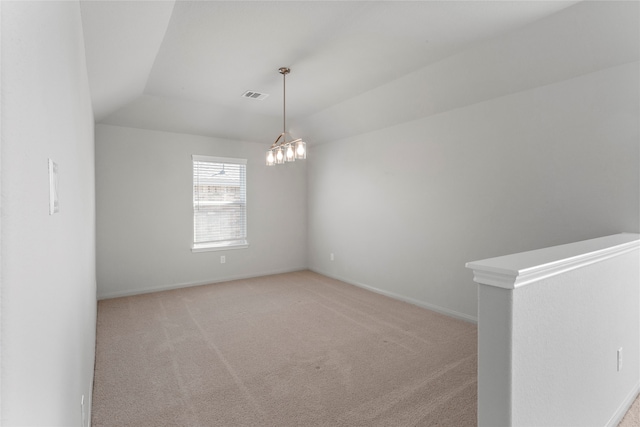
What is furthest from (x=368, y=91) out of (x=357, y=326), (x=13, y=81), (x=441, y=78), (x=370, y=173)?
Result: (x=13, y=81)

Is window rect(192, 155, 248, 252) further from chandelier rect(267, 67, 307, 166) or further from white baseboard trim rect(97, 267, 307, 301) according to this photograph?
chandelier rect(267, 67, 307, 166)

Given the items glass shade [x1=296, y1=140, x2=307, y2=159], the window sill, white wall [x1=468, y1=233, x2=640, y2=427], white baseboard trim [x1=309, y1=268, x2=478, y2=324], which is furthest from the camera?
the window sill

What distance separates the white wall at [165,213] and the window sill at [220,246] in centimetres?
8

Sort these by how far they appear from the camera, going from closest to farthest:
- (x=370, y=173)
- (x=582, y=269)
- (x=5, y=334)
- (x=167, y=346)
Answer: (x=5, y=334) → (x=582, y=269) → (x=167, y=346) → (x=370, y=173)

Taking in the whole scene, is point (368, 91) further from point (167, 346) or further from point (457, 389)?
point (167, 346)

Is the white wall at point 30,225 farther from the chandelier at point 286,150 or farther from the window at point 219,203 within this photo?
the window at point 219,203

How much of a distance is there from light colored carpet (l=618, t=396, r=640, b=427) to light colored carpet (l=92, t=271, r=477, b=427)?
35.2 inches

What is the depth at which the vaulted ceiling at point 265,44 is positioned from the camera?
241cm

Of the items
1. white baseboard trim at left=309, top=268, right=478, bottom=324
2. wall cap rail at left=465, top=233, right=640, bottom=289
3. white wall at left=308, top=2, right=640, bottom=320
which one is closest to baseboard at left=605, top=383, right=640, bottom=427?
wall cap rail at left=465, top=233, right=640, bottom=289

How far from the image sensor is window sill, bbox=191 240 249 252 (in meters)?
5.53

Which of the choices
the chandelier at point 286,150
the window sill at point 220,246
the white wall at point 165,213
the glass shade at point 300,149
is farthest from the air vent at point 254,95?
the window sill at point 220,246

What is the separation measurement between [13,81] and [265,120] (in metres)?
5.17

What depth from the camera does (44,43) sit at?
2.53 ft

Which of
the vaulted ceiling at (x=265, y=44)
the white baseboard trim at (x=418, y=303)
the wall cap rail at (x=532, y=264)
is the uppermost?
the vaulted ceiling at (x=265, y=44)
